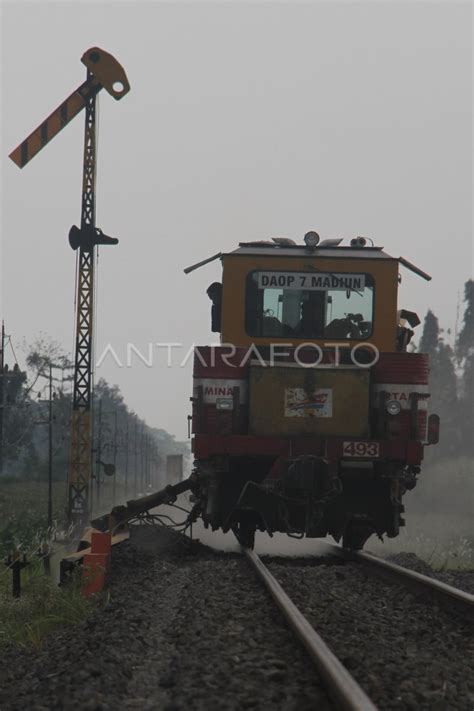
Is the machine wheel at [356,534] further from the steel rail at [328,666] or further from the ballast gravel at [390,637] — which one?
the steel rail at [328,666]

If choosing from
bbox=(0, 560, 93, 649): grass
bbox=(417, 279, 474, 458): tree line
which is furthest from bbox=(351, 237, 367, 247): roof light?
bbox=(417, 279, 474, 458): tree line

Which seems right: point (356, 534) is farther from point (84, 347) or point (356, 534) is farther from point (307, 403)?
point (84, 347)

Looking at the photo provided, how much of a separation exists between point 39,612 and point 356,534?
14.7 ft

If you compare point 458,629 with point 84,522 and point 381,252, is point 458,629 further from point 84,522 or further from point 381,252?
point 84,522

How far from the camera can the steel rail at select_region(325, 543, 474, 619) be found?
24.5ft

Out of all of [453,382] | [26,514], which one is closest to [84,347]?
[26,514]

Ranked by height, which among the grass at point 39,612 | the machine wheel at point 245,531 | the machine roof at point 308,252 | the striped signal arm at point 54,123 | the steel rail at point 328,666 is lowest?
the grass at point 39,612

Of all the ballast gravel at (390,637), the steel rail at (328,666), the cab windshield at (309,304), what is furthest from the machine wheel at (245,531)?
the steel rail at (328,666)

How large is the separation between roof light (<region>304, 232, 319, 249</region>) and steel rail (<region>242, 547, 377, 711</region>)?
5.80m

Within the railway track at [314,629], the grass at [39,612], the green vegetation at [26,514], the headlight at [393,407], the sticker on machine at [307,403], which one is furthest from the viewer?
the green vegetation at [26,514]

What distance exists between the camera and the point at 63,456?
266 ft

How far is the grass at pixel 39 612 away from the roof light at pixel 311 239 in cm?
529

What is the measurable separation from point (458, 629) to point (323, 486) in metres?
4.43

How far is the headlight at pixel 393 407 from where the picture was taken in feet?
37.4
